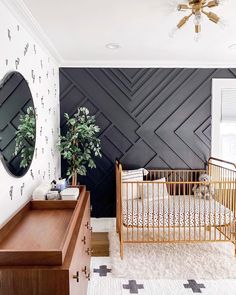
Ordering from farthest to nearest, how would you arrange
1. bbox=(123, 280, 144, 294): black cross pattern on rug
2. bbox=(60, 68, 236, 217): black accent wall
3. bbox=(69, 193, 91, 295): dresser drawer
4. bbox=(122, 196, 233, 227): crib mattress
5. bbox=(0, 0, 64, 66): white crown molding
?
bbox=(60, 68, 236, 217): black accent wall, bbox=(122, 196, 233, 227): crib mattress, bbox=(123, 280, 144, 294): black cross pattern on rug, bbox=(0, 0, 64, 66): white crown molding, bbox=(69, 193, 91, 295): dresser drawer

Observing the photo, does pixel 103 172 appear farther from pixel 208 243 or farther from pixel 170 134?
pixel 208 243

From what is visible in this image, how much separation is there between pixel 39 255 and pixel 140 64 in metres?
3.02

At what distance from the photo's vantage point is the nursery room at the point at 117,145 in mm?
1759

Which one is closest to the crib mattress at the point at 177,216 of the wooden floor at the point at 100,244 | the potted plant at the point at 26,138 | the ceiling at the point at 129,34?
the wooden floor at the point at 100,244

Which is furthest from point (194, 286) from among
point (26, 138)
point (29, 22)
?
point (29, 22)

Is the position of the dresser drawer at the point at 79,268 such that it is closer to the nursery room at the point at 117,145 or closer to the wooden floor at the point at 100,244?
the nursery room at the point at 117,145

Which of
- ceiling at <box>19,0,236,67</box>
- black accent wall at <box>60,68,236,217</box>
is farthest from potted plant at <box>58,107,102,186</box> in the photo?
ceiling at <box>19,0,236,67</box>

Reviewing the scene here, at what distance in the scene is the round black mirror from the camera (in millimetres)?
1726

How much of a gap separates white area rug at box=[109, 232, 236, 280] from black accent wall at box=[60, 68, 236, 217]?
107 cm

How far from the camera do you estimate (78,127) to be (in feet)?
11.1

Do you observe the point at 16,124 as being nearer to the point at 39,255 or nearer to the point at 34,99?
the point at 34,99

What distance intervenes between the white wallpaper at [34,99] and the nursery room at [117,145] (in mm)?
15

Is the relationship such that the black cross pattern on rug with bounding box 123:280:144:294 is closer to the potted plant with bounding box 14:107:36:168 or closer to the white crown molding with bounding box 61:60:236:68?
the potted plant with bounding box 14:107:36:168

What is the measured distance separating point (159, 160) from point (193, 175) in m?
0.54
